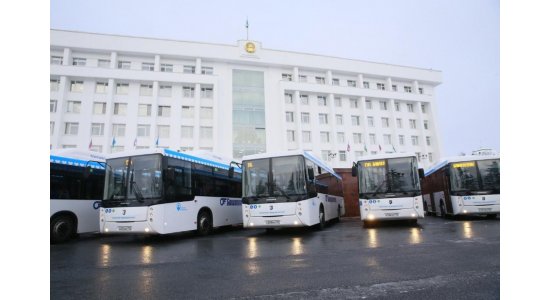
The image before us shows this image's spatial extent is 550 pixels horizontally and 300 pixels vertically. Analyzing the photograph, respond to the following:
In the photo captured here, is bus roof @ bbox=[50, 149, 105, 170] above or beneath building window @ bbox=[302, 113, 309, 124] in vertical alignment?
beneath

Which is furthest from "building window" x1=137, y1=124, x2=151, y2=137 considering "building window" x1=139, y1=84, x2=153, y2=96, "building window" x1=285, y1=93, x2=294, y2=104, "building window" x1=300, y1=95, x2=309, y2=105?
"building window" x1=300, y1=95, x2=309, y2=105

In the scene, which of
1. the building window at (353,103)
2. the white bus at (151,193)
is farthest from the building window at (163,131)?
the white bus at (151,193)

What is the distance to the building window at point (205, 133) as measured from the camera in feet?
130

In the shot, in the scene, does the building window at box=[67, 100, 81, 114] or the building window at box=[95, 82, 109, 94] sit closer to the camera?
the building window at box=[67, 100, 81, 114]

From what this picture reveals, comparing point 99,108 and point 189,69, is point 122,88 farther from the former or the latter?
point 189,69

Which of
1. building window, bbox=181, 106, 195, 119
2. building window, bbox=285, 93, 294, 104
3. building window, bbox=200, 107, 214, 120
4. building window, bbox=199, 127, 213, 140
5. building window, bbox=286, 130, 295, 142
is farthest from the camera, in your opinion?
building window, bbox=285, 93, 294, 104

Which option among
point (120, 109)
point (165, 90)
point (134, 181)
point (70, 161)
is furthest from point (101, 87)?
point (134, 181)

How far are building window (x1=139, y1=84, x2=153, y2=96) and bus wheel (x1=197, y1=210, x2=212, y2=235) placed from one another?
3114 cm

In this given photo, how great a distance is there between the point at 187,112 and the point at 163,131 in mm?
3787

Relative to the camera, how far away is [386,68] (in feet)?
164

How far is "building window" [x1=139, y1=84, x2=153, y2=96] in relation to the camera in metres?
39.6

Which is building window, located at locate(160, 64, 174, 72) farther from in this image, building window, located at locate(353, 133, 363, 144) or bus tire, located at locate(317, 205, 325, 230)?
bus tire, located at locate(317, 205, 325, 230)

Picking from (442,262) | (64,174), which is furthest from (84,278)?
(64,174)
